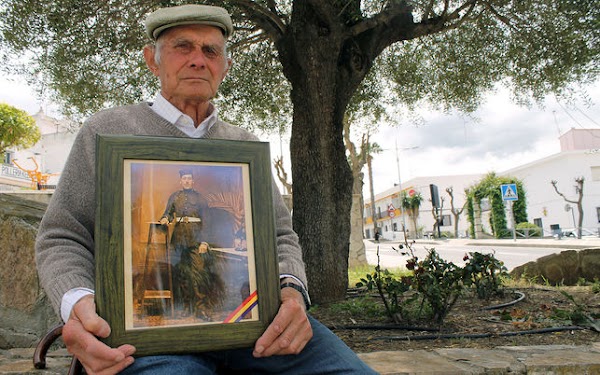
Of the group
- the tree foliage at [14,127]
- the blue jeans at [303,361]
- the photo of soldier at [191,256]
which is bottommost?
the blue jeans at [303,361]

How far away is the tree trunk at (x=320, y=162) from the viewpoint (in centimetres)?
546

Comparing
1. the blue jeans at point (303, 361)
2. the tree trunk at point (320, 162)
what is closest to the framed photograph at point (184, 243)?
the blue jeans at point (303, 361)

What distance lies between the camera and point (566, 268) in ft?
24.7

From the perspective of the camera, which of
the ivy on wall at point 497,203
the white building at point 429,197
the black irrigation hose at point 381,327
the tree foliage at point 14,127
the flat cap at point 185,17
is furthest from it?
the white building at point 429,197

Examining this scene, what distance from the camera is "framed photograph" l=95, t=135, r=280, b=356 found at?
1.19 m

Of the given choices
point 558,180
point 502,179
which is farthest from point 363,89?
point 558,180

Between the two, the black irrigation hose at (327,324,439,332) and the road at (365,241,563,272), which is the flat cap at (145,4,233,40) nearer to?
the black irrigation hose at (327,324,439,332)

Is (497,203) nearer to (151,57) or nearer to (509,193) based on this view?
(509,193)

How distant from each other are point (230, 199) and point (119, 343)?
46 centimetres

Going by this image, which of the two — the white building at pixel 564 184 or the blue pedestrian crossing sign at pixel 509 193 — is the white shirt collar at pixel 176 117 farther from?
the white building at pixel 564 184

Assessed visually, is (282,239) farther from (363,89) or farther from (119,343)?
(363,89)

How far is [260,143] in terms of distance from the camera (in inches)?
55.3

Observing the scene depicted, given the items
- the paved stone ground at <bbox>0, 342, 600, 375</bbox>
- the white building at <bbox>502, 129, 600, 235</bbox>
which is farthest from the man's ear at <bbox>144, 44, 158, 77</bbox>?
the white building at <bbox>502, 129, 600, 235</bbox>

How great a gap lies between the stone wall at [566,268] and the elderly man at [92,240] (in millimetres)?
7081
